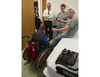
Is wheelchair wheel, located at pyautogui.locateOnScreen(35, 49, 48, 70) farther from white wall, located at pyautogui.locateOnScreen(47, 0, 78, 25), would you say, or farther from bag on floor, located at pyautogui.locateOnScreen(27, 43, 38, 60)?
white wall, located at pyautogui.locateOnScreen(47, 0, 78, 25)

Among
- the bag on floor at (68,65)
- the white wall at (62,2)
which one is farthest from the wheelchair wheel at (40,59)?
the white wall at (62,2)

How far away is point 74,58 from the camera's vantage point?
2.01 ft

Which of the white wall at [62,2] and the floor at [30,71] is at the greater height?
the white wall at [62,2]

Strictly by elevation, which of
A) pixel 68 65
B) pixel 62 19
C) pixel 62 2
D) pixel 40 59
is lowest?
pixel 40 59

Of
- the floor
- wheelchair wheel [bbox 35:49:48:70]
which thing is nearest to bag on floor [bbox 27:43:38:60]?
wheelchair wheel [bbox 35:49:48:70]

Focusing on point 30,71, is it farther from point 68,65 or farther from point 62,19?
point 62,19

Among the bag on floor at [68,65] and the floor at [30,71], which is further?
the floor at [30,71]

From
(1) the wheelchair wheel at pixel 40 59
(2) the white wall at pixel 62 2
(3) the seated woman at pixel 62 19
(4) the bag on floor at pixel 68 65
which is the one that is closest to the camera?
(4) the bag on floor at pixel 68 65

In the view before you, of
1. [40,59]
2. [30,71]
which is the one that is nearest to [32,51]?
[40,59]

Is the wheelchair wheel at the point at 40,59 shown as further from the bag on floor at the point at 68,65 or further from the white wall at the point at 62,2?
the white wall at the point at 62,2
